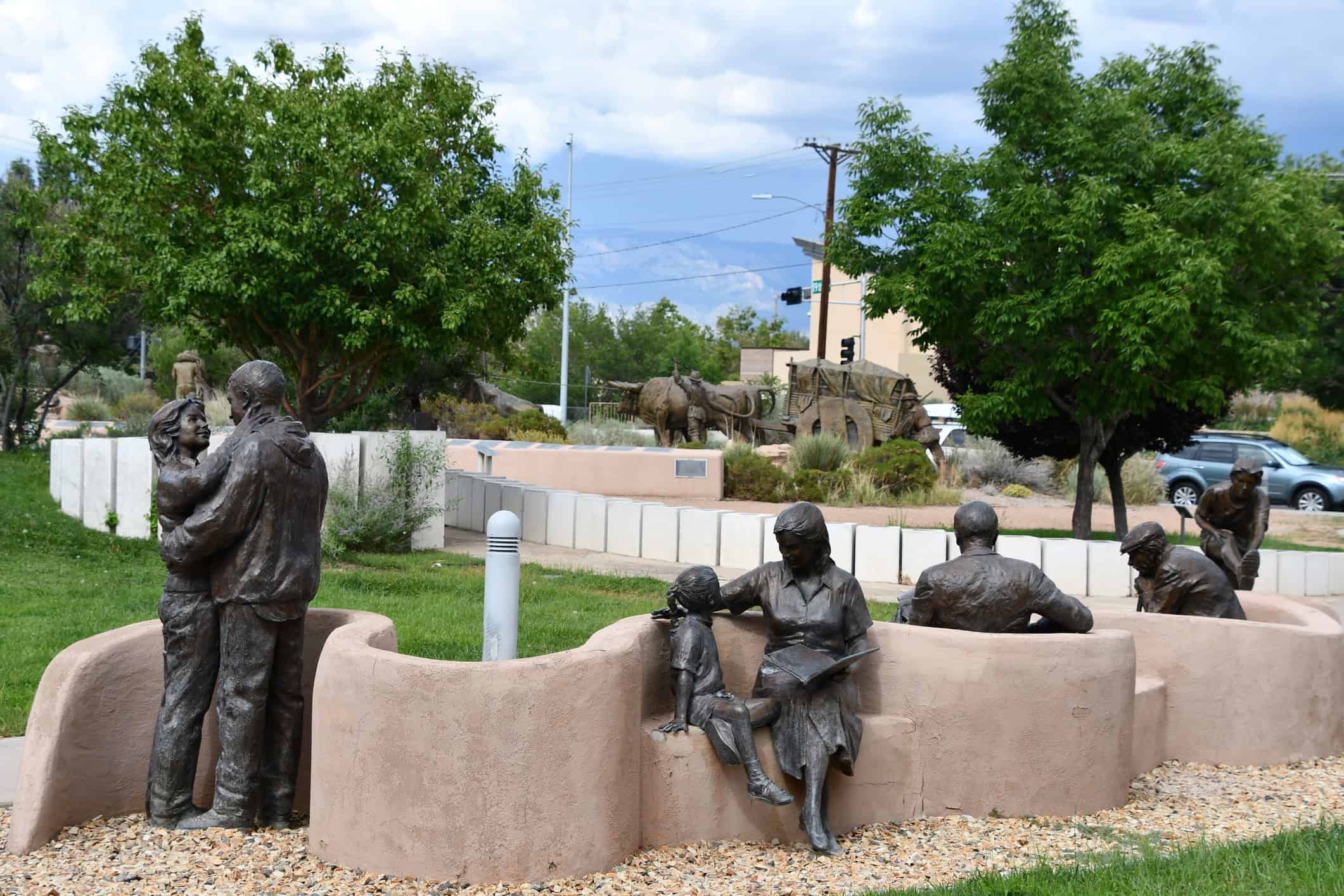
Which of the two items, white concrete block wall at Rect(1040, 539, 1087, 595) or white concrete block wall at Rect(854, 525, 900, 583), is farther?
white concrete block wall at Rect(854, 525, 900, 583)

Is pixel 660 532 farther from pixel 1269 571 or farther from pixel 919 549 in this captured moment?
pixel 1269 571

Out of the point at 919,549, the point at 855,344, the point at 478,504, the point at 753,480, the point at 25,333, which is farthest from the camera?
the point at 855,344

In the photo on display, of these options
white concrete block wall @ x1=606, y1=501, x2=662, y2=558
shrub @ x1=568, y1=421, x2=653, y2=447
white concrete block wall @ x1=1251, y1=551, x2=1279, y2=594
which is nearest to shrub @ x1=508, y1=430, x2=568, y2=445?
shrub @ x1=568, y1=421, x2=653, y2=447

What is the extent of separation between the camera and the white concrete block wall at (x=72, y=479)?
570 inches

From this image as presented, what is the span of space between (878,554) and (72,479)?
31.2ft

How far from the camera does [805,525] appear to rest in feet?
16.7

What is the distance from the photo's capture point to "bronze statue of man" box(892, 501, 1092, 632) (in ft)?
18.0

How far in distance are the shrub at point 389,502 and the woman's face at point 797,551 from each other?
27.7ft

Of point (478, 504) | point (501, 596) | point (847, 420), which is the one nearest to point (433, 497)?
point (478, 504)

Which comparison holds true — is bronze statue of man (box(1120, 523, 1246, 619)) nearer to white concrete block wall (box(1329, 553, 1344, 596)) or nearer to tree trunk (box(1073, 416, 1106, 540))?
white concrete block wall (box(1329, 553, 1344, 596))

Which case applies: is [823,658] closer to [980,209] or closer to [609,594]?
[609,594]

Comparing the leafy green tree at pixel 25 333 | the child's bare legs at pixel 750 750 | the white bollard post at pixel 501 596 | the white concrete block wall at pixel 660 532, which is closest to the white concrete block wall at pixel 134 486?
the white concrete block wall at pixel 660 532

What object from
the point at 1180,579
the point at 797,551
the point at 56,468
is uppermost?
the point at 797,551

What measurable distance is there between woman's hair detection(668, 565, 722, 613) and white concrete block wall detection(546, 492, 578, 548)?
10669 millimetres
